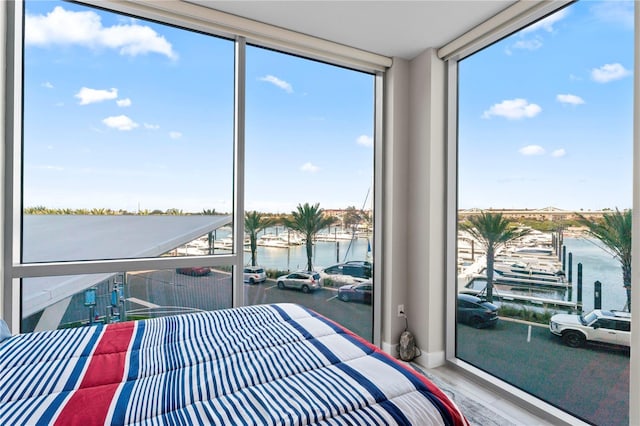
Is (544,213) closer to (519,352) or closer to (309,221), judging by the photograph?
(519,352)

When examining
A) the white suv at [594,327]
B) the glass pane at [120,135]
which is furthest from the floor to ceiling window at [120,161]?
the white suv at [594,327]

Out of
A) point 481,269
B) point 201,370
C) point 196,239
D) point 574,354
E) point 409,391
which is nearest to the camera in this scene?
point 409,391

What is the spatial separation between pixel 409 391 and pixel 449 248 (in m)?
2.03

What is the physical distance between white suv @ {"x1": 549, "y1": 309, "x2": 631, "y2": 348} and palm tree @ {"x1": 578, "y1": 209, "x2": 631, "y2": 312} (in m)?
0.10

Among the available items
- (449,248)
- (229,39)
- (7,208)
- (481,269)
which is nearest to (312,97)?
(229,39)

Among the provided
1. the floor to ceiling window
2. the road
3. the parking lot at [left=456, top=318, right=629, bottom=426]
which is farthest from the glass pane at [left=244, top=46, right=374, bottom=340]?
the parking lot at [left=456, top=318, right=629, bottom=426]

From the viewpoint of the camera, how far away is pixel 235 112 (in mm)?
2652

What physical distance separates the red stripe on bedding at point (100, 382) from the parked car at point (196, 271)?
2.82ft

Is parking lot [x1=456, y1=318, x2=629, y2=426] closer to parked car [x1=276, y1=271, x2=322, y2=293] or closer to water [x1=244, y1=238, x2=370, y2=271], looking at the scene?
water [x1=244, y1=238, x2=370, y2=271]

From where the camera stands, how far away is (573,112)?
7.14 feet

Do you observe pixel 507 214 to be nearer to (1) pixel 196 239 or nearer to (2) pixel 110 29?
(1) pixel 196 239

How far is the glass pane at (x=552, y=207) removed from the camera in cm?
198

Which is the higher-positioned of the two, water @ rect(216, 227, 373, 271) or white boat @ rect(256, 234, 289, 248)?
white boat @ rect(256, 234, 289, 248)

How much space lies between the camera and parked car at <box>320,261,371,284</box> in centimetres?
308
